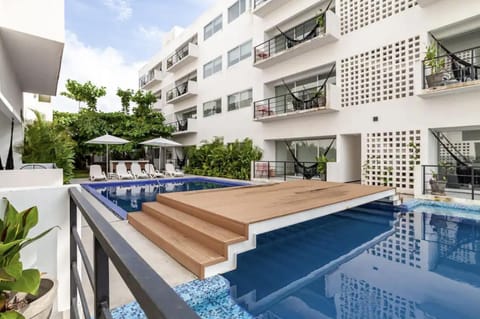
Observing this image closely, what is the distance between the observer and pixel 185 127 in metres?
22.9

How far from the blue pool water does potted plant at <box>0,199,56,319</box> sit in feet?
4.10

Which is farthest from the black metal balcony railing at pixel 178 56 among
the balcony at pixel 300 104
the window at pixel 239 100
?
the balcony at pixel 300 104

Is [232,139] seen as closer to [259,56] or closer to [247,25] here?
[259,56]

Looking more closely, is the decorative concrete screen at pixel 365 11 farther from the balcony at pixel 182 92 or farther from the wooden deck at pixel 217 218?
the balcony at pixel 182 92

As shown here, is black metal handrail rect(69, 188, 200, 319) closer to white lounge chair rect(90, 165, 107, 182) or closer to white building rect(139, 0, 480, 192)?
white building rect(139, 0, 480, 192)

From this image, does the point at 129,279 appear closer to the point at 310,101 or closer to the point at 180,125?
the point at 310,101

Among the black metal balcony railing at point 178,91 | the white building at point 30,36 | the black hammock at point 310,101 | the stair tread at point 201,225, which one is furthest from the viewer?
the black metal balcony railing at point 178,91

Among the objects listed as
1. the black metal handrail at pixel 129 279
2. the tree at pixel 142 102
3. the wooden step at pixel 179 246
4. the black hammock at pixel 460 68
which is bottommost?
the wooden step at pixel 179 246

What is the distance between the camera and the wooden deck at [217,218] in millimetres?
3947

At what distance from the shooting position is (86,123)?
1791 centimetres

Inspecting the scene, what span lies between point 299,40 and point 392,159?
7.27 m

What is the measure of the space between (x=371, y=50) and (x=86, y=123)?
16.9m

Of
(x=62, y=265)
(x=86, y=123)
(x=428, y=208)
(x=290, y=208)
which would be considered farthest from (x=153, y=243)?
(x=86, y=123)

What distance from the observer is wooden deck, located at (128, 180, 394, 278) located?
13.0 feet
